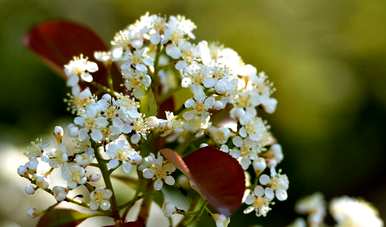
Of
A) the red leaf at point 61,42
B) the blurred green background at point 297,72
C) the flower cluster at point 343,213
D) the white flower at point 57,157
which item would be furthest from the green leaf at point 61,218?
the blurred green background at point 297,72

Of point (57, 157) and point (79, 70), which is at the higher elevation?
point (79, 70)

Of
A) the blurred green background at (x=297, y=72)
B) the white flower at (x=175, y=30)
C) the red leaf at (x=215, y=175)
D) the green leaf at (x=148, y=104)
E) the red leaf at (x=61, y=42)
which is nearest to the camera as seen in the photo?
the red leaf at (x=215, y=175)

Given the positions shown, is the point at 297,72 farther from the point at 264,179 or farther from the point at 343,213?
the point at 264,179

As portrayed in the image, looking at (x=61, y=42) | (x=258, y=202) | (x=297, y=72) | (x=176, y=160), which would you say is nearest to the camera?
(x=176, y=160)

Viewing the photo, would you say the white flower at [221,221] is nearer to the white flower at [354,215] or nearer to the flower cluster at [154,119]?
the flower cluster at [154,119]

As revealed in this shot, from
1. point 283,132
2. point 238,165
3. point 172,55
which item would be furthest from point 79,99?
point 283,132

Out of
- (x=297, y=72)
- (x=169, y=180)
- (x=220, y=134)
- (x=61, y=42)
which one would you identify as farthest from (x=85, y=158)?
(x=297, y=72)

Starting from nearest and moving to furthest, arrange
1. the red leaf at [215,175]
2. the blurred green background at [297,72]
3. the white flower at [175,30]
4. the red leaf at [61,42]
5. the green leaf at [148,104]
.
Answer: the red leaf at [215,175]
the green leaf at [148,104]
the white flower at [175,30]
the red leaf at [61,42]
the blurred green background at [297,72]
